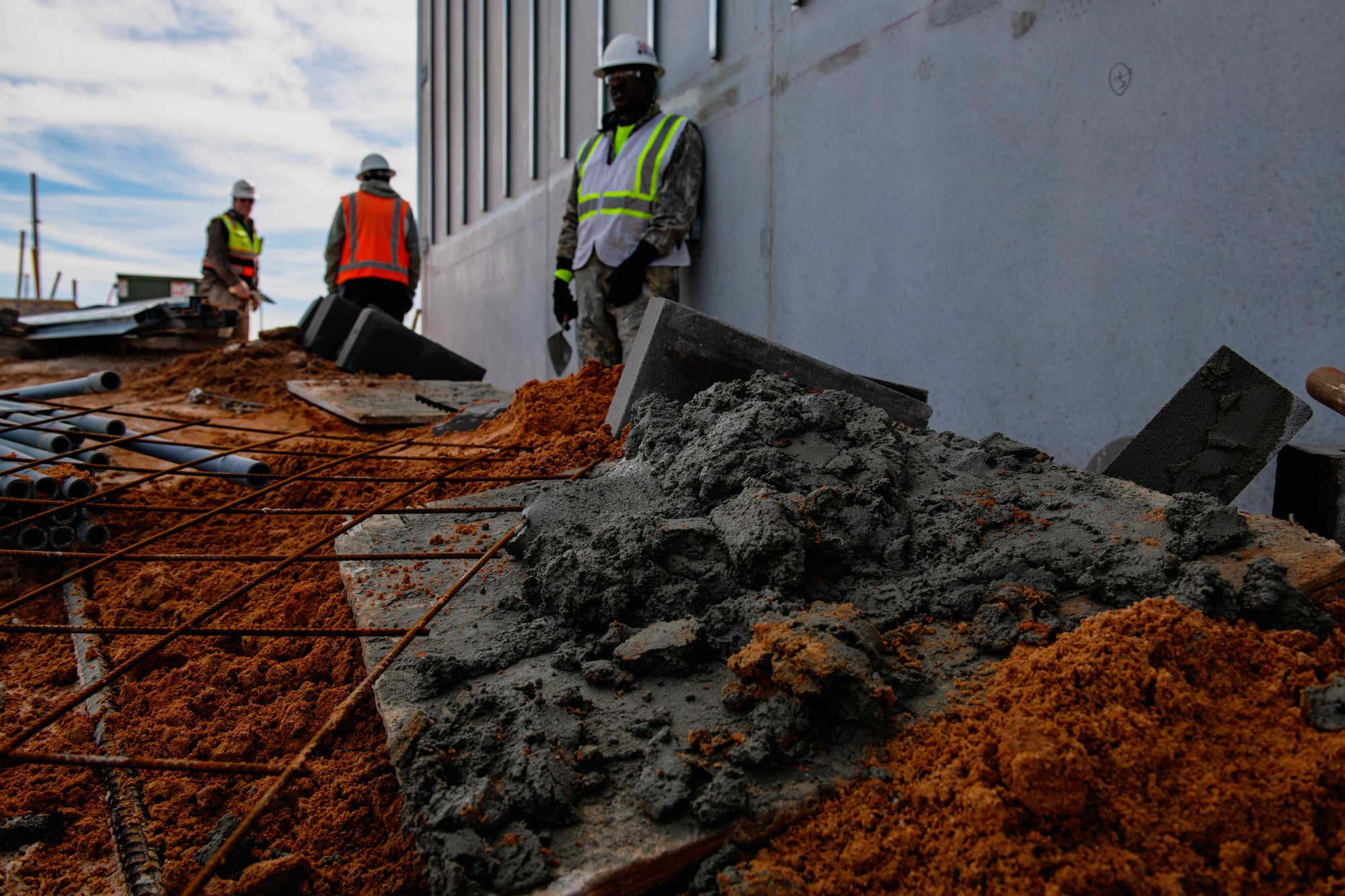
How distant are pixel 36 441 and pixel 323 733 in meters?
3.18

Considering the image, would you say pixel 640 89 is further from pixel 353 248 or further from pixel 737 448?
pixel 737 448

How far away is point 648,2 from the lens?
606 centimetres

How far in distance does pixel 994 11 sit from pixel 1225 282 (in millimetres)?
1579

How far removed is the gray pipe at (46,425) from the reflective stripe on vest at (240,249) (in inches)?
195

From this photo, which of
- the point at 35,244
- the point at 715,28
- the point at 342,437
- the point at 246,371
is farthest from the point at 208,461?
the point at 35,244

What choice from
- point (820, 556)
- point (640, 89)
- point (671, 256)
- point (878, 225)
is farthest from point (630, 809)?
point (640, 89)

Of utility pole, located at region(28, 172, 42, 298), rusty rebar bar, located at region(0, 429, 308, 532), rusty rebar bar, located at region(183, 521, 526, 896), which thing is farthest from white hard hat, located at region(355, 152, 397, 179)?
utility pole, located at region(28, 172, 42, 298)

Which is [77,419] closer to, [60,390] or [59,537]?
[60,390]

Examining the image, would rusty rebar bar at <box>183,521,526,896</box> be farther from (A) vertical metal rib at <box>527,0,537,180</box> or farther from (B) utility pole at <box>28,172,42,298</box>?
(B) utility pole at <box>28,172,42,298</box>

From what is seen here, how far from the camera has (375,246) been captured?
292 inches

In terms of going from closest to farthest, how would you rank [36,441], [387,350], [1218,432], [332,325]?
[1218,432], [36,441], [387,350], [332,325]

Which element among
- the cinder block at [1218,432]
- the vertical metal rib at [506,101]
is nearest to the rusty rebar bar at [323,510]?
the cinder block at [1218,432]

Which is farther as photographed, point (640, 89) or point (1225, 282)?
point (640, 89)

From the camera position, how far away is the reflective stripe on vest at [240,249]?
8383mm
